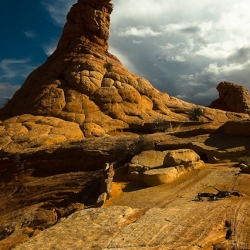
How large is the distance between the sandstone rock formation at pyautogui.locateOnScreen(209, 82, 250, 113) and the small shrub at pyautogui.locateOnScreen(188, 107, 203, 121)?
11.9 m

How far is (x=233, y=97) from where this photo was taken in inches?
1515

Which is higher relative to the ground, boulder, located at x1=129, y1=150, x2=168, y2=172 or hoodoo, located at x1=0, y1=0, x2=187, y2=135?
hoodoo, located at x1=0, y1=0, x2=187, y2=135

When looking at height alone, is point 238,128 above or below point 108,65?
below

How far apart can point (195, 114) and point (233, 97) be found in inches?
571

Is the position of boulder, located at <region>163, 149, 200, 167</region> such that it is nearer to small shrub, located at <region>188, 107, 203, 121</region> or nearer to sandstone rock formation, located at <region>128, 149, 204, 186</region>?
sandstone rock formation, located at <region>128, 149, 204, 186</region>

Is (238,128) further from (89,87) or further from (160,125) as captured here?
(89,87)

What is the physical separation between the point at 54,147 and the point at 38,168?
1.37 m

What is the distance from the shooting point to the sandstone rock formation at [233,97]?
37094mm

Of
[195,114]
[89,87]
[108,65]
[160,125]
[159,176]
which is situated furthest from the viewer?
[108,65]

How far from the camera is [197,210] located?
22.6ft

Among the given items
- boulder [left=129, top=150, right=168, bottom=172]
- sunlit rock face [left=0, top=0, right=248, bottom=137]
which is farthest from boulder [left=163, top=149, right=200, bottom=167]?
sunlit rock face [left=0, top=0, right=248, bottom=137]

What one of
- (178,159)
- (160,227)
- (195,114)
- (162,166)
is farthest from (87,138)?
(160,227)

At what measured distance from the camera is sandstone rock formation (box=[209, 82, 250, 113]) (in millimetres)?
37094

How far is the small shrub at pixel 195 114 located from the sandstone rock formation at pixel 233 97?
11.9 m
